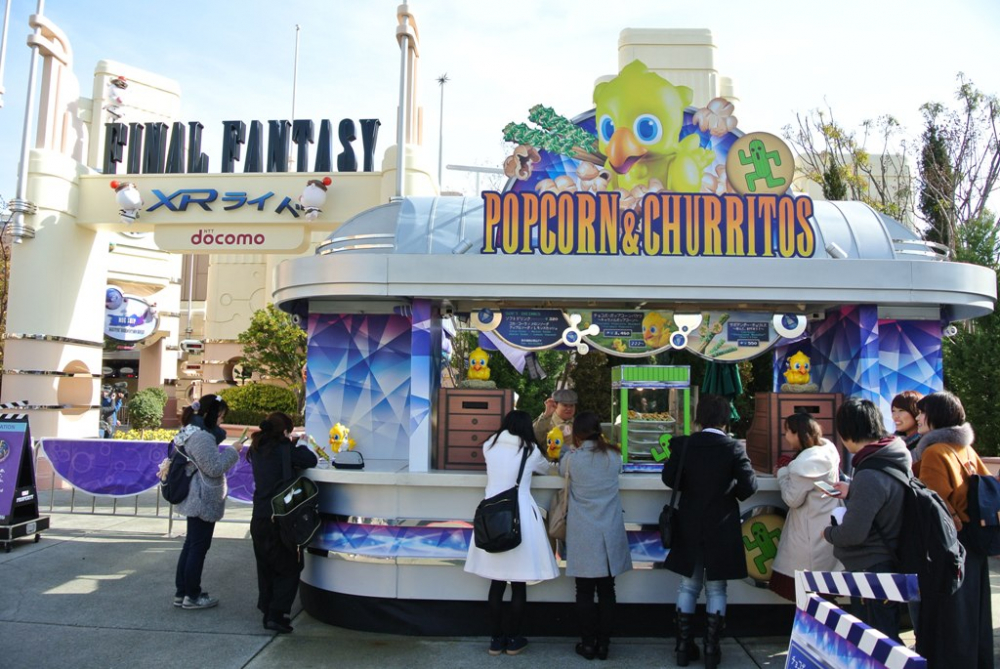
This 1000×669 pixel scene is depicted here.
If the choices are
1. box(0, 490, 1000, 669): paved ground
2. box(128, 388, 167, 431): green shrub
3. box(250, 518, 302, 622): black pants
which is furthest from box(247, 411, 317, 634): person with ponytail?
box(128, 388, 167, 431): green shrub

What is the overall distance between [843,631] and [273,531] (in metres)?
3.91

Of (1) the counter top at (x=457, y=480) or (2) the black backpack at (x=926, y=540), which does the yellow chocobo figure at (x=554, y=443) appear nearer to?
(1) the counter top at (x=457, y=480)

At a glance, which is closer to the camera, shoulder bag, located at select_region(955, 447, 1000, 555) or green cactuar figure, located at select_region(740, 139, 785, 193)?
shoulder bag, located at select_region(955, 447, 1000, 555)

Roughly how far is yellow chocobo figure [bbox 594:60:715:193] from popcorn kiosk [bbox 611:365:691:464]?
1.63 metres

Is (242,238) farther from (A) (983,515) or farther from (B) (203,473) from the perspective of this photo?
(A) (983,515)

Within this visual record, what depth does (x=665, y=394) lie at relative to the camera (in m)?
5.95

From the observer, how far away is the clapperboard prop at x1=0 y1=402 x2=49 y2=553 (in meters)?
7.73

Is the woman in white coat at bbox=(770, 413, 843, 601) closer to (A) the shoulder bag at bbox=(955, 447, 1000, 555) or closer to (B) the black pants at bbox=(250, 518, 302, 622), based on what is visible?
(A) the shoulder bag at bbox=(955, 447, 1000, 555)

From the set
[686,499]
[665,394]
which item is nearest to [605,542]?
[686,499]

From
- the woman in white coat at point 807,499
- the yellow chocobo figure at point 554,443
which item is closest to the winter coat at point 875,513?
the woman in white coat at point 807,499

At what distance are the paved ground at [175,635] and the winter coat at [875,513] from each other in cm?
142

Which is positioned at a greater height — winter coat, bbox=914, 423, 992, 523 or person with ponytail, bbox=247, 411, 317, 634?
winter coat, bbox=914, 423, 992, 523

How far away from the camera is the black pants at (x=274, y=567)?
538 cm

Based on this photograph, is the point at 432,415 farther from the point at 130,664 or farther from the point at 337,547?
the point at 130,664
